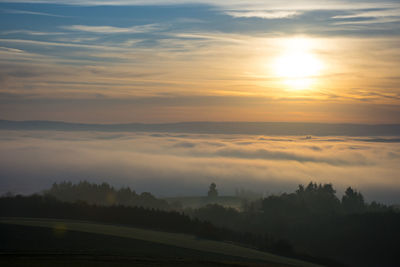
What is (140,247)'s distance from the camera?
3816 centimetres

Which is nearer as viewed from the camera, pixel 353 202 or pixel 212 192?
pixel 353 202

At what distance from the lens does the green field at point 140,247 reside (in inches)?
1334

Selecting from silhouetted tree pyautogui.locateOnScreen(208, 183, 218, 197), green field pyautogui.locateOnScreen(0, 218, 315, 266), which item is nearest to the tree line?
green field pyautogui.locateOnScreen(0, 218, 315, 266)

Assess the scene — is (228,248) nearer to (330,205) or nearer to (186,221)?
(186,221)

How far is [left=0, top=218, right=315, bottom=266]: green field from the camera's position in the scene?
1334 inches

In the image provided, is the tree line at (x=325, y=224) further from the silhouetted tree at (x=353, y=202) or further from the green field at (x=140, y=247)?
the green field at (x=140, y=247)

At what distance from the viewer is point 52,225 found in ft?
142

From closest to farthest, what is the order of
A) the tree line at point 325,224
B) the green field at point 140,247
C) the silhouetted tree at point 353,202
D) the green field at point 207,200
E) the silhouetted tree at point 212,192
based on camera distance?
the green field at point 140,247
the tree line at point 325,224
the silhouetted tree at point 353,202
the green field at point 207,200
the silhouetted tree at point 212,192

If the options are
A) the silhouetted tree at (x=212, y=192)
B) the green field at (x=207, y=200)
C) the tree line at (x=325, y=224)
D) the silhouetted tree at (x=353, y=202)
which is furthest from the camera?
the silhouetted tree at (x=212, y=192)

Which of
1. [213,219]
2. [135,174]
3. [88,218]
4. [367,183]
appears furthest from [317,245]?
[135,174]

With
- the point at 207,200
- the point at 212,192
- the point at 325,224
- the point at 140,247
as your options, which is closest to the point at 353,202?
the point at 325,224

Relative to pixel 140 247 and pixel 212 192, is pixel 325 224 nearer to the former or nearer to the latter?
pixel 140 247

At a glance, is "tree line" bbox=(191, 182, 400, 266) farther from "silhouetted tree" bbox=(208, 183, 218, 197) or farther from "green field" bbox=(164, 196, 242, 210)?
"silhouetted tree" bbox=(208, 183, 218, 197)

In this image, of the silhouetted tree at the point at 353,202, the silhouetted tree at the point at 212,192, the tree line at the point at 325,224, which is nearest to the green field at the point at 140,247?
the tree line at the point at 325,224
